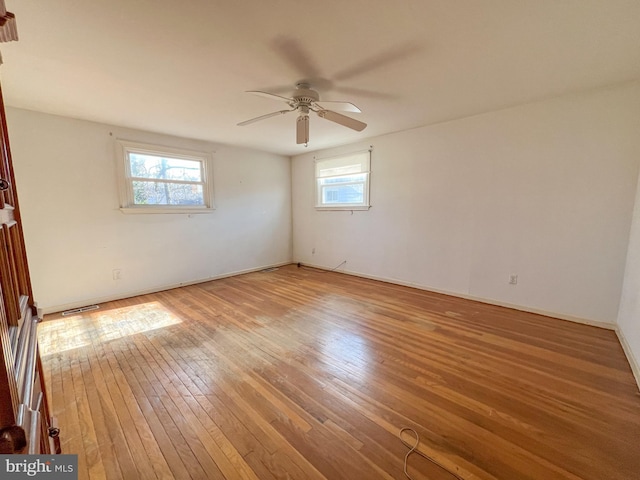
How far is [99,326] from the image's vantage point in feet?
9.37

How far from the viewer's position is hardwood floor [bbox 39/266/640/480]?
133 cm

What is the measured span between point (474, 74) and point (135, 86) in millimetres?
3103

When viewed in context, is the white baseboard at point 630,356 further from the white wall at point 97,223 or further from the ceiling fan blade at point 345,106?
the white wall at point 97,223

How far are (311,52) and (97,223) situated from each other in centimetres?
350

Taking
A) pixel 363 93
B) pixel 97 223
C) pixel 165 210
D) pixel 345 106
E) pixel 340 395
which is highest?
pixel 363 93

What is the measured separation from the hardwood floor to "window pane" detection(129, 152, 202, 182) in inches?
81.2

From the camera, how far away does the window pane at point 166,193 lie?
3.83m

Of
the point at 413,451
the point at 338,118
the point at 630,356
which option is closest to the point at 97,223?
the point at 338,118

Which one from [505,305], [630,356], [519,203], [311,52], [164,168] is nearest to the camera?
[311,52]

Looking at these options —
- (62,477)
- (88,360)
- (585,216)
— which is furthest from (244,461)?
(585,216)

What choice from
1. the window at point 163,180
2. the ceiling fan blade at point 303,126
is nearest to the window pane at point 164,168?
the window at point 163,180

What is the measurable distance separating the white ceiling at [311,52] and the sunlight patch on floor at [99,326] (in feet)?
7.89

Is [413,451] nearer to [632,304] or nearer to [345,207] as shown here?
[632,304]

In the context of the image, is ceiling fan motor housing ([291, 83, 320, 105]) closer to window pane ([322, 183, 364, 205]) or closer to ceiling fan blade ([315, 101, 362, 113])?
ceiling fan blade ([315, 101, 362, 113])
